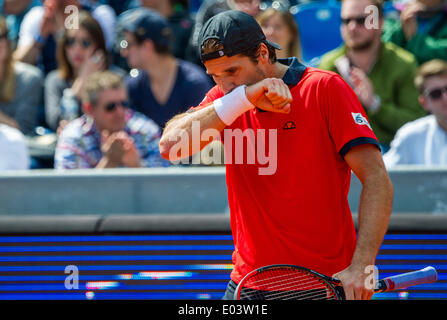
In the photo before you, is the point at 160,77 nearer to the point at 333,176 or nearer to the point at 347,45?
the point at 347,45

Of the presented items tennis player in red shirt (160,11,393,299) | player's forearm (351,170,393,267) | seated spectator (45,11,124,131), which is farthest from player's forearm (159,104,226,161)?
seated spectator (45,11,124,131)

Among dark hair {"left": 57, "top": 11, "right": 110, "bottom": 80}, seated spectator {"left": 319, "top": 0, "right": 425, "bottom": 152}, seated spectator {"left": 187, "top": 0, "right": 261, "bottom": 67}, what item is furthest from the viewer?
seated spectator {"left": 187, "top": 0, "right": 261, "bottom": 67}

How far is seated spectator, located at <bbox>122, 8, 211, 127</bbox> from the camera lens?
5492mm

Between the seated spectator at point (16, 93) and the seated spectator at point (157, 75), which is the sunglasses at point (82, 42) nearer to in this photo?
the seated spectator at point (157, 75)

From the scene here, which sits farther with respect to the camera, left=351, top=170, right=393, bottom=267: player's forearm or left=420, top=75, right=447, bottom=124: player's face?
left=420, top=75, right=447, bottom=124: player's face

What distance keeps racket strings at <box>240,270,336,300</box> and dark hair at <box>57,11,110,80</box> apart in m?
3.76

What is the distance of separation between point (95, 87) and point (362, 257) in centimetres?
318

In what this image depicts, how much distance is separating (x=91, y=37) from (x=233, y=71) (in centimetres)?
368

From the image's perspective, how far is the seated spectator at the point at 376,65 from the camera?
521 centimetres

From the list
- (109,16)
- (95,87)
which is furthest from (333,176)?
(109,16)

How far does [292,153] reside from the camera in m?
2.62

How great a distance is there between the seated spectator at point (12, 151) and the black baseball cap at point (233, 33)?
2835mm

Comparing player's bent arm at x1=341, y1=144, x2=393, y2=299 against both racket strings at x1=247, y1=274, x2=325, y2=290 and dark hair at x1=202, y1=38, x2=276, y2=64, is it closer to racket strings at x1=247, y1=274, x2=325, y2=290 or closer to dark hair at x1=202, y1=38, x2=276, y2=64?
racket strings at x1=247, y1=274, x2=325, y2=290
